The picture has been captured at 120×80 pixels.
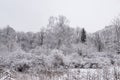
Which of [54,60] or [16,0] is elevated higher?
[16,0]

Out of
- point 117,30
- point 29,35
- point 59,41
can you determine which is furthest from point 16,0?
point 29,35

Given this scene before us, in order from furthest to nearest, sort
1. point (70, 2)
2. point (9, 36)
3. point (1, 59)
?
point (9, 36) → point (70, 2) → point (1, 59)

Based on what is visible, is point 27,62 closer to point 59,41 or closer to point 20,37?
point 59,41

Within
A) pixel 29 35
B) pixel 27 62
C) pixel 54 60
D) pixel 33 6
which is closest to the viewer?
pixel 27 62

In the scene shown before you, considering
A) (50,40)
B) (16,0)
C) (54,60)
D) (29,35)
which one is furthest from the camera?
(29,35)

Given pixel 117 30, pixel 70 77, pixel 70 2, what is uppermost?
pixel 70 2

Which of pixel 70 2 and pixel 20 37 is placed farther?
pixel 20 37

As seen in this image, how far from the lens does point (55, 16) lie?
114 feet

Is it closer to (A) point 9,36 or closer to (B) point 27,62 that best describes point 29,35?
(A) point 9,36

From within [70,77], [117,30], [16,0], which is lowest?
[70,77]

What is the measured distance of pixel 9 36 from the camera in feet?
153

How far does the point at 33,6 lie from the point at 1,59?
11.9m

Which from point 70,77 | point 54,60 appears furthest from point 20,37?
point 70,77

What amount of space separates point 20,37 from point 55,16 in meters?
19.3
